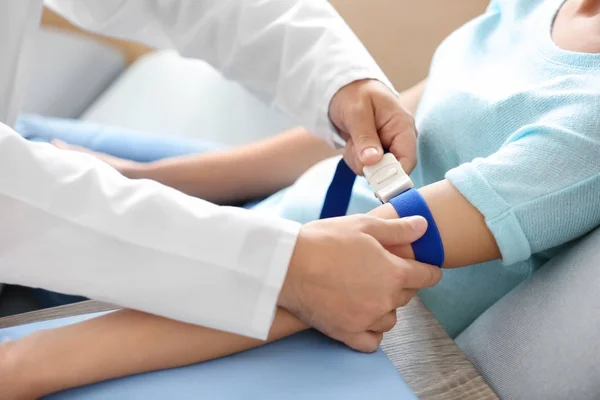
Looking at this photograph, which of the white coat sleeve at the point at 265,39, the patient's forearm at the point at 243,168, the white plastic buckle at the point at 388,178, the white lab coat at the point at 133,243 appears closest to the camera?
the white lab coat at the point at 133,243

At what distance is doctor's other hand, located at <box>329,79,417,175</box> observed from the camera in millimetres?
700

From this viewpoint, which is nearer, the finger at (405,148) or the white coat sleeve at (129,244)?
the white coat sleeve at (129,244)

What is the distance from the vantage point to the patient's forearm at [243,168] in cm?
98

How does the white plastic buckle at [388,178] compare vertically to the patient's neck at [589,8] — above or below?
above

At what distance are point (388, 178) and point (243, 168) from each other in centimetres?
38

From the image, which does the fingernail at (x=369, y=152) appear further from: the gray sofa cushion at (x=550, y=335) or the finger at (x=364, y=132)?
the gray sofa cushion at (x=550, y=335)

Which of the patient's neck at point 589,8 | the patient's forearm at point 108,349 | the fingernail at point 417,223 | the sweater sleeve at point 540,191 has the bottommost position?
the sweater sleeve at point 540,191

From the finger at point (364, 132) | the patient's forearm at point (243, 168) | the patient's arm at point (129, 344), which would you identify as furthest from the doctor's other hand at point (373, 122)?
the patient's forearm at point (243, 168)

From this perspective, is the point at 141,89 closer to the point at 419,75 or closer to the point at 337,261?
the point at 419,75

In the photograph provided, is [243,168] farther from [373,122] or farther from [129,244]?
[129,244]

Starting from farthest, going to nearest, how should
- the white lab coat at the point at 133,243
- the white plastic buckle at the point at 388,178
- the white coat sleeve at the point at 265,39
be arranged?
1. the white coat sleeve at the point at 265,39
2. the white plastic buckle at the point at 388,178
3. the white lab coat at the point at 133,243

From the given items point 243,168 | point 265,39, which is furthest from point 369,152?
point 243,168

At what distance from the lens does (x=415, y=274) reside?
1.90 feet

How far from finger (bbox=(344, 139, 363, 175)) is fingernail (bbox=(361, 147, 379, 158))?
0.03 m
